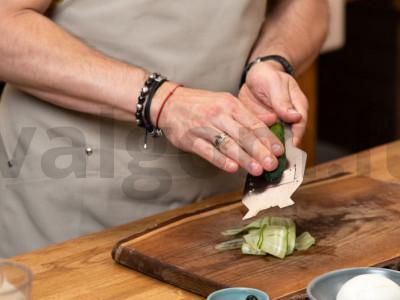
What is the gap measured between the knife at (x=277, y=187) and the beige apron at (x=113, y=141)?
0.31 metres

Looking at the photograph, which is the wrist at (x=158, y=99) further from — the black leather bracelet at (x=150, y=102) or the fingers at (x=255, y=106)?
the fingers at (x=255, y=106)

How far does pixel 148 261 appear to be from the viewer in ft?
4.74

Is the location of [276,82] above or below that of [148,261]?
above

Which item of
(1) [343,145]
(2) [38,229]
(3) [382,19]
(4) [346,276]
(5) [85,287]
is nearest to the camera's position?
(4) [346,276]

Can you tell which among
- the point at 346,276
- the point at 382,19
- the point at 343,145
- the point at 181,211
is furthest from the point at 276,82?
the point at 343,145

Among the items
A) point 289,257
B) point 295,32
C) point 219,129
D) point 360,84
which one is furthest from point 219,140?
point 360,84

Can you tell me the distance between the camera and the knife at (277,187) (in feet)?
4.86

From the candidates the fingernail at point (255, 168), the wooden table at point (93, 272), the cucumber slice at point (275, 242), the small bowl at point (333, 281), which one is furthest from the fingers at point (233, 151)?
the small bowl at point (333, 281)

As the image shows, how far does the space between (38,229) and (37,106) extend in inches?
10.0

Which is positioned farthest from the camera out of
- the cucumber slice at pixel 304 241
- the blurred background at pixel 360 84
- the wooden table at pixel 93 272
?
the blurred background at pixel 360 84

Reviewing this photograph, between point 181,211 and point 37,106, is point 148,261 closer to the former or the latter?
point 181,211

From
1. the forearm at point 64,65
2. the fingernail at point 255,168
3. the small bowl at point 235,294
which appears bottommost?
the small bowl at point 235,294

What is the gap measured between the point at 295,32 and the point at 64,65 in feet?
1.83

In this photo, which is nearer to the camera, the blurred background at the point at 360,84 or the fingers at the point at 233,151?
the fingers at the point at 233,151
